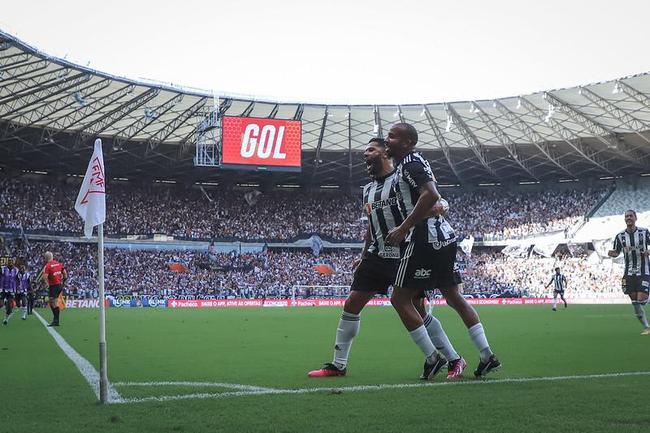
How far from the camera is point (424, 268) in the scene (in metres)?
6.81

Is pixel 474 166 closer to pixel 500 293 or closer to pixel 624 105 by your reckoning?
pixel 500 293

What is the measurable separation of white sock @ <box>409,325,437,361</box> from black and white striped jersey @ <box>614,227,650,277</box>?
7846 millimetres

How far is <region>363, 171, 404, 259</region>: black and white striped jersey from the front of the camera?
24.0 ft

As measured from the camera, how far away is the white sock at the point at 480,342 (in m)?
6.97

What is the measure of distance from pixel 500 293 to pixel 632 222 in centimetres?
3882

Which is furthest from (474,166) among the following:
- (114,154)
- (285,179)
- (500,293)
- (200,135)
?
(114,154)

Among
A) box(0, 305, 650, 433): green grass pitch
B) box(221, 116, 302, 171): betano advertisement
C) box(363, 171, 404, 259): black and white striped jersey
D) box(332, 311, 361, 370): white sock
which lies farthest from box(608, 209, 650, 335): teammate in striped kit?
box(221, 116, 302, 171): betano advertisement

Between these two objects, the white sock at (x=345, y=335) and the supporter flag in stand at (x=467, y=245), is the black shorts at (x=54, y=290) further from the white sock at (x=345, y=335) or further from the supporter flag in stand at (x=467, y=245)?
the supporter flag in stand at (x=467, y=245)

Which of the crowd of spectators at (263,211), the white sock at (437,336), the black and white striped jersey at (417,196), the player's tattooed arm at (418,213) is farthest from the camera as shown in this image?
the crowd of spectators at (263,211)

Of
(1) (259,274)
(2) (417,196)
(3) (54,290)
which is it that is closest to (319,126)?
(1) (259,274)

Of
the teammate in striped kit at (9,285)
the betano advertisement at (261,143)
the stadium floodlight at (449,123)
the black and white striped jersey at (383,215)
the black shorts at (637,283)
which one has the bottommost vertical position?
the teammate in striped kit at (9,285)

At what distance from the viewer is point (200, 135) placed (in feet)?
150

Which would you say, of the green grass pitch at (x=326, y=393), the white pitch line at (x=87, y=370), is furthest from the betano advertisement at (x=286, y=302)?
the green grass pitch at (x=326, y=393)

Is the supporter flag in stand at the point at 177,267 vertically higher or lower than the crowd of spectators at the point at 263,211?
lower
